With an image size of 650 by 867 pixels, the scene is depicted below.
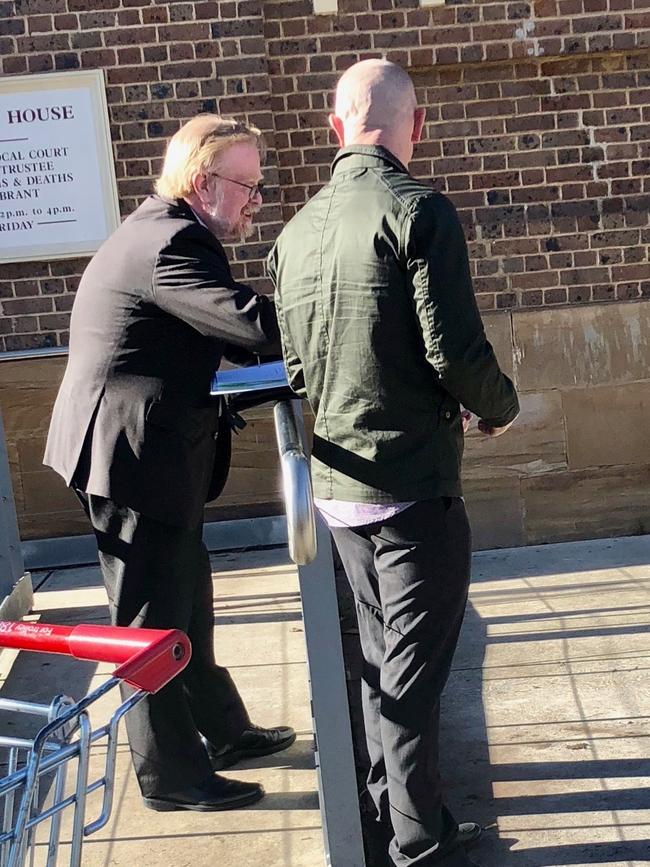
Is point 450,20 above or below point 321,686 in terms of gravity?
above

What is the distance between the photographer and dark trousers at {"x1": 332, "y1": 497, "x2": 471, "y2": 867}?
265 centimetres

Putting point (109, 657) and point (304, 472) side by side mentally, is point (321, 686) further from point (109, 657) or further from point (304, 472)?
point (109, 657)

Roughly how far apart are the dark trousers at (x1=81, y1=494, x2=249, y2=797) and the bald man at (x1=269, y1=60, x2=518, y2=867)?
2.04ft

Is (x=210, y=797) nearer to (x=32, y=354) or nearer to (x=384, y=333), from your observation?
(x=384, y=333)

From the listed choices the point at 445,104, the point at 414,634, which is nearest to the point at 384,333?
the point at 414,634

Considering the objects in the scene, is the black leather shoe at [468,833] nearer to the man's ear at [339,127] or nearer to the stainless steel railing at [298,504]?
the stainless steel railing at [298,504]

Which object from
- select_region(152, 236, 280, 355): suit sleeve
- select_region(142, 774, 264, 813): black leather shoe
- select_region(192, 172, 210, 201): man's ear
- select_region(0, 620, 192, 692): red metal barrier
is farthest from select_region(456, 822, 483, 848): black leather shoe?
select_region(192, 172, 210, 201): man's ear

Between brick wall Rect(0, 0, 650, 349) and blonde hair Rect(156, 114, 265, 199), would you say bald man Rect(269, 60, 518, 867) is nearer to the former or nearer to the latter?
blonde hair Rect(156, 114, 265, 199)

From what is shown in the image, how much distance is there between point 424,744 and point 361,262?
3.70ft

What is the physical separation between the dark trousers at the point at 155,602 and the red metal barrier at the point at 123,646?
54.2 inches

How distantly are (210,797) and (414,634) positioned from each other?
1.02m

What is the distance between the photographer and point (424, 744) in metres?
2.73

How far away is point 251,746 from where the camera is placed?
3.65 metres

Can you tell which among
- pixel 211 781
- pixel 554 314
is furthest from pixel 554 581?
pixel 211 781
